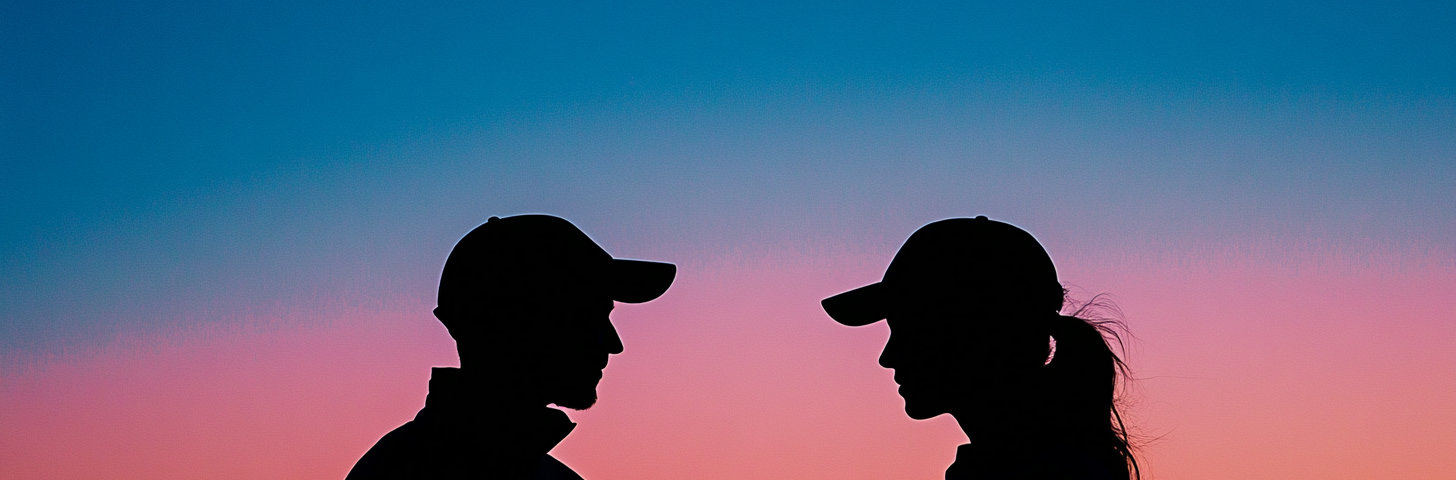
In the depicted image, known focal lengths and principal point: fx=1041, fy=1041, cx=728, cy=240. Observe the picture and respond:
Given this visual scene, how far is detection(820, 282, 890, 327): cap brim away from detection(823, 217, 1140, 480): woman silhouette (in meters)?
0.15

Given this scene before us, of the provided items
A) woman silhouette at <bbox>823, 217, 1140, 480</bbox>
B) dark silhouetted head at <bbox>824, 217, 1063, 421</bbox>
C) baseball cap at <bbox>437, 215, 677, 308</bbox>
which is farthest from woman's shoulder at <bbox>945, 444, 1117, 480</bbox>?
baseball cap at <bbox>437, 215, 677, 308</bbox>

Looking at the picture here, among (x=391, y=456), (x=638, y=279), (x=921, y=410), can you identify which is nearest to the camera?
(x=391, y=456)

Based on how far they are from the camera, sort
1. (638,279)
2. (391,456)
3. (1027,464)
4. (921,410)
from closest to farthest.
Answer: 1. (1027,464)
2. (391,456)
3. (921,410)
4. (638,279)

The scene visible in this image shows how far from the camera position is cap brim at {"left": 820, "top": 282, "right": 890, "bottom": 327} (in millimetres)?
3994

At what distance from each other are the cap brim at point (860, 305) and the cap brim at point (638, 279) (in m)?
0.66

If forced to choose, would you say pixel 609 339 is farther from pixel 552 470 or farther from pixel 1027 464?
pixel 1027 464

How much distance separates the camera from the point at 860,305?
410 centimetres

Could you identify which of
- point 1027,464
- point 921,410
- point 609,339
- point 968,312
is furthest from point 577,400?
point 1027,464

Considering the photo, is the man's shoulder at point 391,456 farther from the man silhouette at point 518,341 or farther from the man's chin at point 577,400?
the man's chin at point 577,400

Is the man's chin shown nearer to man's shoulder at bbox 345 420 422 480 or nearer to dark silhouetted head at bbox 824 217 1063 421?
man's shoulder at bbox 345 420 422 480

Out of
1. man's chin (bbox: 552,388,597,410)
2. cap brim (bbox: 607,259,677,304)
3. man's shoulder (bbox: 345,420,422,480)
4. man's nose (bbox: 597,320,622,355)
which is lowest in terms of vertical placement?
man's shoulder (bbox: 345,420,422,480)

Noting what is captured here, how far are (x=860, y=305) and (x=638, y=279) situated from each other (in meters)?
0.88

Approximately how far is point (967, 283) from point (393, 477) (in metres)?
2.07

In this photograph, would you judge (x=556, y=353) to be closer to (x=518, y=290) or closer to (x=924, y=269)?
(x=518, y=290)
